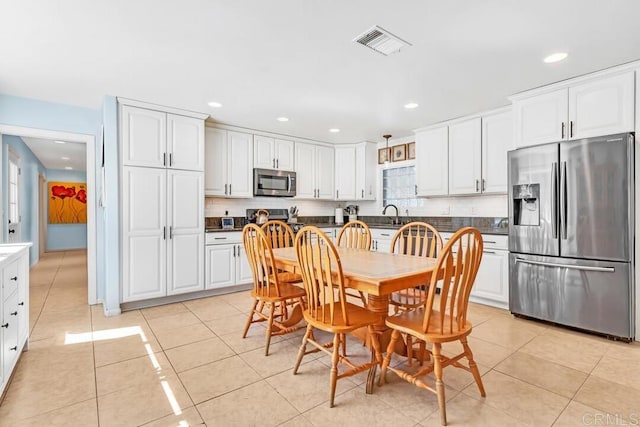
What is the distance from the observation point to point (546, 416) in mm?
1716

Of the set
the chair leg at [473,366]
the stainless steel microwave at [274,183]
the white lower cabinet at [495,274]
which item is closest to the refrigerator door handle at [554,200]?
the white lower cabinet at [495,274]

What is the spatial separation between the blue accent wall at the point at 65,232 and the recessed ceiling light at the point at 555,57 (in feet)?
35.9

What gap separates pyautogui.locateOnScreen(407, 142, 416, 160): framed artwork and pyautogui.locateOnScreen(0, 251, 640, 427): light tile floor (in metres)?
2.80

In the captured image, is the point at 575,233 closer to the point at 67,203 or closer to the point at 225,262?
the point at 225,262

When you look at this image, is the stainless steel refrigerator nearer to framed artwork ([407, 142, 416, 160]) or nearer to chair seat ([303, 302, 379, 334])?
framed artwork ([407, 142, 416, 160])

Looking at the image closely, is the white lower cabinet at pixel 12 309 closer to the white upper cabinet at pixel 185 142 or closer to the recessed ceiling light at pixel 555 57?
the white upper cabinet at pixel 185 142

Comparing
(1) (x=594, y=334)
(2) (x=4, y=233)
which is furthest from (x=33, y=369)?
(1) (x=594, y=334)

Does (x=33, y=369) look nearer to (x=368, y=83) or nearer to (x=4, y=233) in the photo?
(x=4, y=233)

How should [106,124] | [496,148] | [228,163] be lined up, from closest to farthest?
[106,124] → [496,148] → [228,163]

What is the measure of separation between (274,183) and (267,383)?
3.25 metres

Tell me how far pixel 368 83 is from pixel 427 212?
2.51 metres

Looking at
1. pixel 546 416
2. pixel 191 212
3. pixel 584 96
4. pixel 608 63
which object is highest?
pixel 608 63

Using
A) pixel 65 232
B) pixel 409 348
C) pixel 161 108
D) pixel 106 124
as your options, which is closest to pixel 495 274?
pixel 409 348

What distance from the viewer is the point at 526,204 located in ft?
10.4
